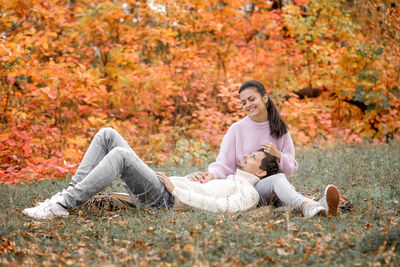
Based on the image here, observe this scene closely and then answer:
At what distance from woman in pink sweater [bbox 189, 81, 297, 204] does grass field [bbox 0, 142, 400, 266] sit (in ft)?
2.68

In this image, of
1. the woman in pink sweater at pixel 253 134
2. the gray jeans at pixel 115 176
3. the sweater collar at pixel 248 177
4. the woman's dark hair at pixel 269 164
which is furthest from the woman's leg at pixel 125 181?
the woman's dark hair at pixel 269 164

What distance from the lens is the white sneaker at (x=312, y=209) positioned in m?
3.07

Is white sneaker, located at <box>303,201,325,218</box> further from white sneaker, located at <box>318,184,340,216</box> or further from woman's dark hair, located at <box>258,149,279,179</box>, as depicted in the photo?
woman's dark hair, located at <box>258,149,279,179</box>

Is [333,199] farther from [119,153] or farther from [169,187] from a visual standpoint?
[119,153]

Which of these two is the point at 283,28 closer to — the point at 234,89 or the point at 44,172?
the point at 234,89

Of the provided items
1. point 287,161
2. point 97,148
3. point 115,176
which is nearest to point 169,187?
point 115,176

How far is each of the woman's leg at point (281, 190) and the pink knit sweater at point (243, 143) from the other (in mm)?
483

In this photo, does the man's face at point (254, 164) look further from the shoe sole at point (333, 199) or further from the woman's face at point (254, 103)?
the shoe sole at point (333, 199)

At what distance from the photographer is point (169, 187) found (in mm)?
3383

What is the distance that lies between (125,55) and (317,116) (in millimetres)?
4571

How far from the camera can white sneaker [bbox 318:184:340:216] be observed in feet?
9.95

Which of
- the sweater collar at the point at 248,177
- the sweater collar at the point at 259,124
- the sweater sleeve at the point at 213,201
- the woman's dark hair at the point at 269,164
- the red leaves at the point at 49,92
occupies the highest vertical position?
the red leaves at the point at 49,92

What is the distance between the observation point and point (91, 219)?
3.25m

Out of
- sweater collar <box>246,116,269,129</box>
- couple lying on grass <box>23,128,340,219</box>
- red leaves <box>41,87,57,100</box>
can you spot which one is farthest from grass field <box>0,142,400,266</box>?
red leaves <box>41,87,57,100</box>
